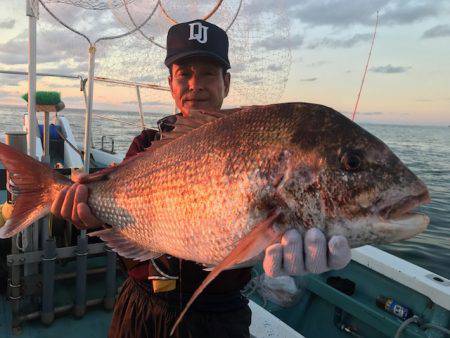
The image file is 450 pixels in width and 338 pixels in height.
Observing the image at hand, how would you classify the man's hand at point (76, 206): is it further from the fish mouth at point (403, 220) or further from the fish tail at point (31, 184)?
the fish mouth at point (403, 220)

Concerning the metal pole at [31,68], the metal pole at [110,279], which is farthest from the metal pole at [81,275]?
the metal pole at [31,68]

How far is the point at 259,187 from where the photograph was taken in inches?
67.1

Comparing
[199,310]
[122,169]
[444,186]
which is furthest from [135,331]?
[444,186]

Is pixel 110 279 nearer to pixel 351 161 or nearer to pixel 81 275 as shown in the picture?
pixel 81 275

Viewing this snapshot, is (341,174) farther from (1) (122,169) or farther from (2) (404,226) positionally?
(1) (122,169)

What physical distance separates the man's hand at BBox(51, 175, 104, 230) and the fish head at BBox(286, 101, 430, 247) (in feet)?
4.56

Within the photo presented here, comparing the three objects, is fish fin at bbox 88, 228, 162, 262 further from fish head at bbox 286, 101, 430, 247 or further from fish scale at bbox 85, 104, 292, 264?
fish head at bbox 286, 101, 430, 247

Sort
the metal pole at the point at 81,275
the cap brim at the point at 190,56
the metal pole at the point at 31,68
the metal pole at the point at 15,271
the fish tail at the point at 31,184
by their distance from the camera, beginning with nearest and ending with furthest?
the fish tail at the point at 31,184
the cap brim at the point at 190,56
the metal pole at the point at 31,68
the metal pole at the point at 15,271
the metal pole at the point at 81,275

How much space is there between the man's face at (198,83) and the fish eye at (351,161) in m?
1.48

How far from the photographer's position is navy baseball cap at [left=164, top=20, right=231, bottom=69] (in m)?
2.82

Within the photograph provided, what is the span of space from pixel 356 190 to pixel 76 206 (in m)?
1.71

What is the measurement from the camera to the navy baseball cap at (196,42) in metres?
2.82

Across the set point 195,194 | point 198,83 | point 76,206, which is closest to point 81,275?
point 76,206

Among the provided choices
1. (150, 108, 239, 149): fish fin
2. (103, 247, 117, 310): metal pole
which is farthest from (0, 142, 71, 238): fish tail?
(103, 247, 117, 310): metal pole
